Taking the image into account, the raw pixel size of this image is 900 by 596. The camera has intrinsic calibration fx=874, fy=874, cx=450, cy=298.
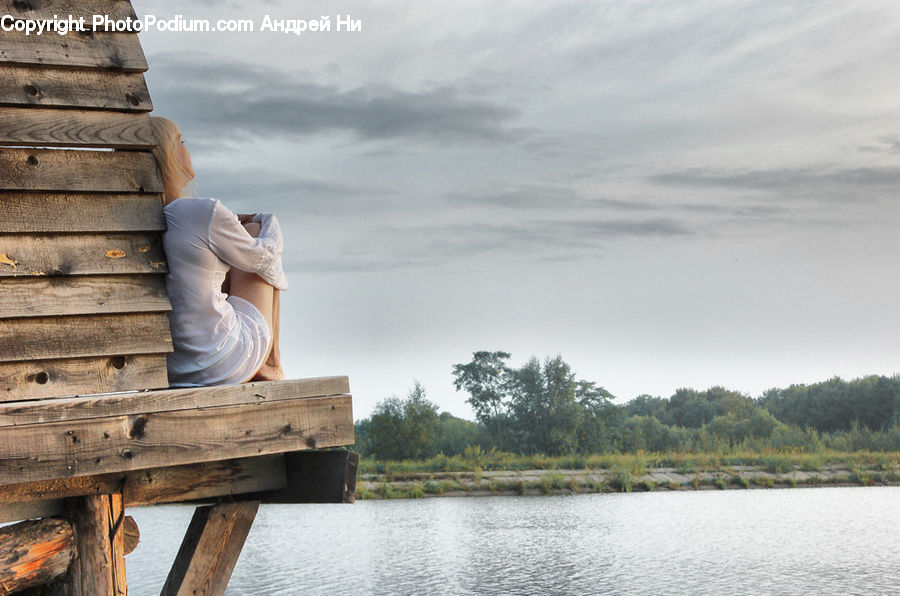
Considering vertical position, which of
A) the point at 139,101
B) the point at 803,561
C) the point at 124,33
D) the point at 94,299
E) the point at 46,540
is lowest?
the point at 803,561

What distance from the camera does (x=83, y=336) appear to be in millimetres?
2453

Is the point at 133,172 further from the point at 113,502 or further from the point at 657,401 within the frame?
the point at 657,401

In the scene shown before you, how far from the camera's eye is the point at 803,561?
1021cm

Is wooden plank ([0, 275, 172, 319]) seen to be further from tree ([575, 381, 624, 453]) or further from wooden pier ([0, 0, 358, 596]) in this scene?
tree ([575, 381, 624, 453])

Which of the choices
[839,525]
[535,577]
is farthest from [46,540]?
[839,525]

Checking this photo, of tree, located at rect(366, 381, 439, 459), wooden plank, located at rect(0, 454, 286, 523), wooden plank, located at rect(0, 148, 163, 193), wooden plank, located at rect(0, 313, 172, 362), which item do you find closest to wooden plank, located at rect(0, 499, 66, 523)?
wooden plank, located at rect(0, 454, 286, 523)

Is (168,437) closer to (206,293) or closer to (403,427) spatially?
(206,293)

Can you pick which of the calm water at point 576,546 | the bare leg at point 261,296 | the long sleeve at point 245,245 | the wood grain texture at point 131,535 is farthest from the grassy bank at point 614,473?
the long sleeve at point 245,245

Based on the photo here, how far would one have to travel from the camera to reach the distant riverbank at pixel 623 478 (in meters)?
16.2

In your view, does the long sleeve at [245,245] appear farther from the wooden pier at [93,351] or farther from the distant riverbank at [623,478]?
the distant riverbank at [623,478]

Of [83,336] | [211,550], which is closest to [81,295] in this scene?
[83,336]

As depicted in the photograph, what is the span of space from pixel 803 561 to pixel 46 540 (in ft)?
31.9

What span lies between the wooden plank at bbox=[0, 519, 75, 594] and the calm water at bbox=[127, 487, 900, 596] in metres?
6.54

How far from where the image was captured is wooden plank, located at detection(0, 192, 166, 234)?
2.44 metres
